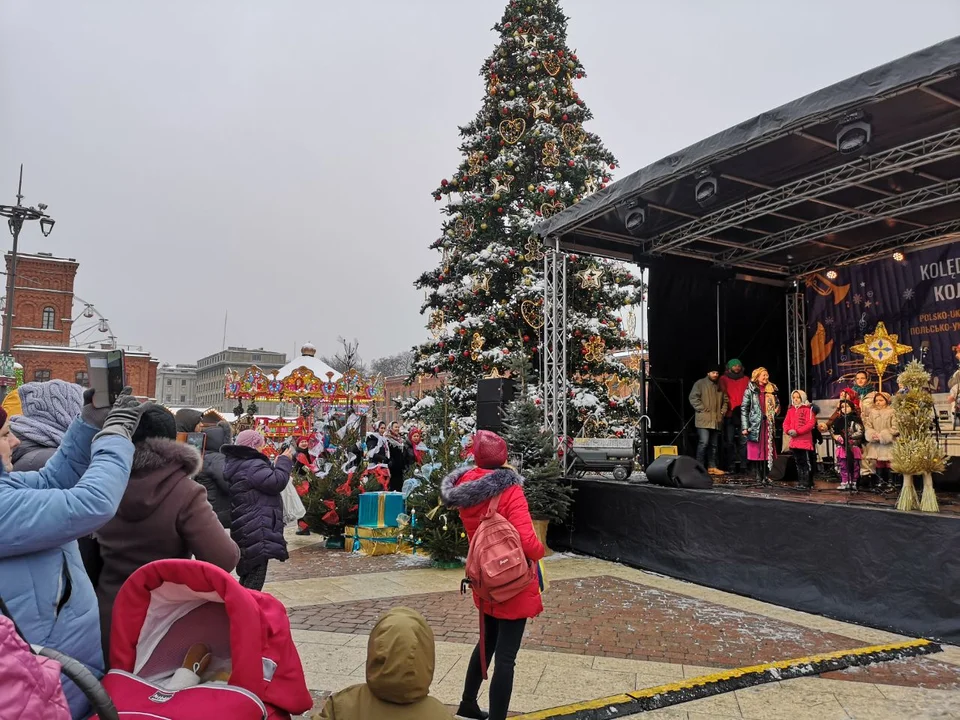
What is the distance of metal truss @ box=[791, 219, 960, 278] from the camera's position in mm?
12625

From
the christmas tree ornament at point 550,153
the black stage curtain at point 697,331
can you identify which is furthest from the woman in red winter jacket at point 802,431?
the christmas tree ornament at point 550,153

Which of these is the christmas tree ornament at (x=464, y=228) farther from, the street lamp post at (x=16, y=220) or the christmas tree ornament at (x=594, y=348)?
the street lamp post at (x=16, y=220)

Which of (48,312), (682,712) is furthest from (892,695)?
(48,312)

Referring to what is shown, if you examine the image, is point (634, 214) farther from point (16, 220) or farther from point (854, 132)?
point (16, 220)

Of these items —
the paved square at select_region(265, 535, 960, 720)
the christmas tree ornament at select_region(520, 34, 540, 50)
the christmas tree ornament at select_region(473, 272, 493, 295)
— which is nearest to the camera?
the paved square at select_region(265, 535, 960, 720)

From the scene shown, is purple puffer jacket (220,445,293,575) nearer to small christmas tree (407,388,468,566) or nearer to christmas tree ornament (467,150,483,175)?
small christmas tree (407,388,468,566)

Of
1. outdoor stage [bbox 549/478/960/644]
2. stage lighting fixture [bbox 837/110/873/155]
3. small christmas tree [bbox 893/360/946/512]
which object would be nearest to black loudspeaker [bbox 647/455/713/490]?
outdoor stage [bbox 549/478/960/644]

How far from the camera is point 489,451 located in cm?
431

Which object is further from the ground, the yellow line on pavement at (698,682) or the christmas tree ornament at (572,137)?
the christmas tree ornament at (572,137)

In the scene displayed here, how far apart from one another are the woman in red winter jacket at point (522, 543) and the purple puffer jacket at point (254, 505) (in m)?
1.76

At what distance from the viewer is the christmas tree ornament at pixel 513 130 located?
1680 centimetres

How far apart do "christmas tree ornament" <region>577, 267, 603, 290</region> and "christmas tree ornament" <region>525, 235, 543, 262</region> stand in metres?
1.03

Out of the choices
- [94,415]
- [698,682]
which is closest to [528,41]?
[698,682]

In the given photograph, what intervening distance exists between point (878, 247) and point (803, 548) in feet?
28.7
